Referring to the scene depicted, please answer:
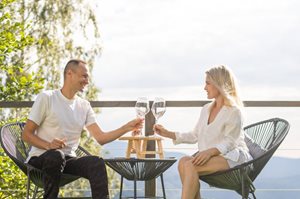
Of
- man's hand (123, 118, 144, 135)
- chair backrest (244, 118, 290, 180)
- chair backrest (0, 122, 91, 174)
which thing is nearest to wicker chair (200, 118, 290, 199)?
chair backrest (244, 118, 290, 180)

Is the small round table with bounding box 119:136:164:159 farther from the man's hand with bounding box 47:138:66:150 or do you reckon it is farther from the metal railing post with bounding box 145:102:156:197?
the metal railing post with bounding box 145:102:156:197

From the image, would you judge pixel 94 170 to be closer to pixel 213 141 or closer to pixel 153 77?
pixel 213 141

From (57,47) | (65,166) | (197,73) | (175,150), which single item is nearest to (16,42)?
(175,150)

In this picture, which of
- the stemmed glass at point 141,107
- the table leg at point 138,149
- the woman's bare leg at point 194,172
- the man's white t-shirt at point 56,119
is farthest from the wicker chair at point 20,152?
the woman's bare leg at point 194,172

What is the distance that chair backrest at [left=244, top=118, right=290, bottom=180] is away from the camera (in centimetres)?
446

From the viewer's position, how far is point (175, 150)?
17.3 feet

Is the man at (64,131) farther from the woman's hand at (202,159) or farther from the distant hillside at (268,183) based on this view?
the distant hillside at (268,183)

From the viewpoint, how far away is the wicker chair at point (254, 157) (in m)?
4.18

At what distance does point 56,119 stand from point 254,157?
49.4 inches

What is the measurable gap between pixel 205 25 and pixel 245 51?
183 centimetres

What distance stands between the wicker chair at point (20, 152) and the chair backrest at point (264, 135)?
43.0 inches

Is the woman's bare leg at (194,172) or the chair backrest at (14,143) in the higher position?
the chair backrest at (14,143)

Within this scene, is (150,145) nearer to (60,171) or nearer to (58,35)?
(60,171)

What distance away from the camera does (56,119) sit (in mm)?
4461
